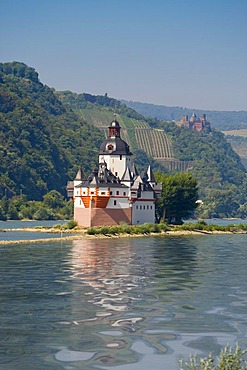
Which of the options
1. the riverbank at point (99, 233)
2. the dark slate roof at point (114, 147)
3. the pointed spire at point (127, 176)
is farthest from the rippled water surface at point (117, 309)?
the dark slate roof at point (114, 147)

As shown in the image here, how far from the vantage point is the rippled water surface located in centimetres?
4075

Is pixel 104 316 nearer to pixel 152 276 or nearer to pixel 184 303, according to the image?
pixel 184 303

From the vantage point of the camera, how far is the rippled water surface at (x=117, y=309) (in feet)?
134

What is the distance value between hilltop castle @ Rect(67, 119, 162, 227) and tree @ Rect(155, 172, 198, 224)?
2718 millimetres

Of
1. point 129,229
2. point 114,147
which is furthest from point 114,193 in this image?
point 114,147

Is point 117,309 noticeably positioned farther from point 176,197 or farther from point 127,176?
point 176,197

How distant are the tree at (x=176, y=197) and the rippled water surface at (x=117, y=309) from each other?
200 feet

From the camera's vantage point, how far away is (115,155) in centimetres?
14875

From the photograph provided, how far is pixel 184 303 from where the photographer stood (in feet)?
180

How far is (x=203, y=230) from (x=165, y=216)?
310 inches

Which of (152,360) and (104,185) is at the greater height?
(104,185)

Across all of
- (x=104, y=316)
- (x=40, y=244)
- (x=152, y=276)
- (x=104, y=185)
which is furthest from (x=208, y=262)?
(x=104, y=185)

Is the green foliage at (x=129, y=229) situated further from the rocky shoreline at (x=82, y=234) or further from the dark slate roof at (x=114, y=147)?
the dark slate roof at (x=114, y=147)

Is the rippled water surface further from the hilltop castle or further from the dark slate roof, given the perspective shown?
the dark slate roof
